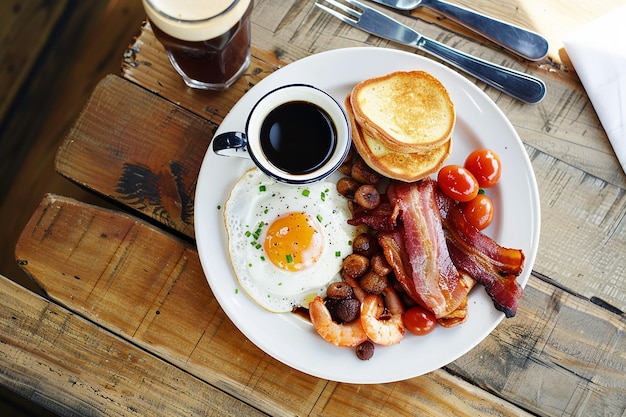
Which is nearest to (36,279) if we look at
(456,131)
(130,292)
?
(130,292)

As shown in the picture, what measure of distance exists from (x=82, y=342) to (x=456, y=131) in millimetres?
1709

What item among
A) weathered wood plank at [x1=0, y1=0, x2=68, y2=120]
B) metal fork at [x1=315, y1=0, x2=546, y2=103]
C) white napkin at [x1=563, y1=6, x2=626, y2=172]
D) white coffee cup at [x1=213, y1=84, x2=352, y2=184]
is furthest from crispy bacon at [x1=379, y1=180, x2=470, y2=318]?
weathered wood plank at [x1=0, y1=0, x2=68, y2=120]

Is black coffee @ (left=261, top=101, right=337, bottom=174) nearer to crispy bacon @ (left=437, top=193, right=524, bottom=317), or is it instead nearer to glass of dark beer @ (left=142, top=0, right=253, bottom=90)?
glass of dark beer @ (left=142, top=0, right=253, bottom=90)

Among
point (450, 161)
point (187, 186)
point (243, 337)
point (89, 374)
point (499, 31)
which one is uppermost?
point (499, 31)

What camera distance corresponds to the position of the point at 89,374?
220cm

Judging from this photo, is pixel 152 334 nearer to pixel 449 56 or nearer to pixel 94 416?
pixel 94 416

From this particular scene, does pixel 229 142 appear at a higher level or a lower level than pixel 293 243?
higher

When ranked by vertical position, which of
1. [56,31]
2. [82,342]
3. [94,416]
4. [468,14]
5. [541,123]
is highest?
[468,14]

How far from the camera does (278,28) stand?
234 centimetres

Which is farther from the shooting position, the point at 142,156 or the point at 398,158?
the point at 142,156

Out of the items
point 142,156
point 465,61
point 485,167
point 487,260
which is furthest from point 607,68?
point 142,156

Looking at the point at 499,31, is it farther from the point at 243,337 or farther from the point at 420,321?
the point at 243,337

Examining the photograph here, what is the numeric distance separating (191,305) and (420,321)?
898mm

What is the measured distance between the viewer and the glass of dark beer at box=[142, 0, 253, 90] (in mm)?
1784
